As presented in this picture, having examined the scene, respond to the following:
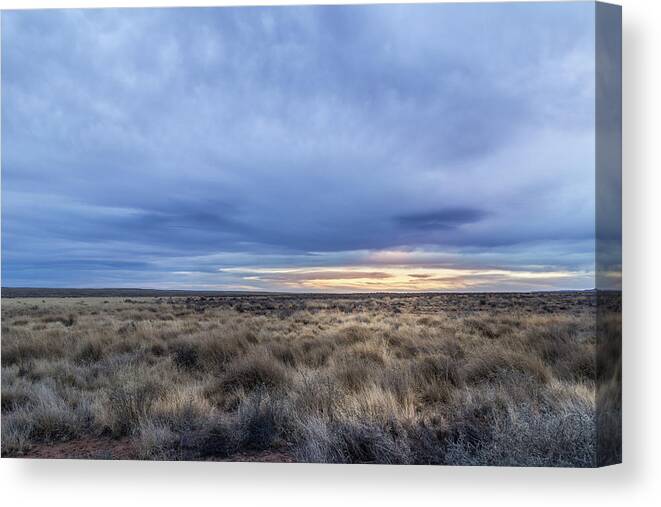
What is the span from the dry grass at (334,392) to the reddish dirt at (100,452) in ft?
0.18

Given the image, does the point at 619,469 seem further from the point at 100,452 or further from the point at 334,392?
the point at 100,452

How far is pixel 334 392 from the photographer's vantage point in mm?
5273

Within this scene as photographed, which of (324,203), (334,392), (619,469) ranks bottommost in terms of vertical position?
(619,469)

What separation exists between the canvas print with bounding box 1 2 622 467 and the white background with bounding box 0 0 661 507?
17 cm

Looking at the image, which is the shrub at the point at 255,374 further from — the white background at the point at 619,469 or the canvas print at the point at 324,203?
the white background at the point at 619,469

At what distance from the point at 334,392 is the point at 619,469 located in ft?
9.05

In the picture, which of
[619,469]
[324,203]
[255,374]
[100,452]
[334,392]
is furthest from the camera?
[255,374]

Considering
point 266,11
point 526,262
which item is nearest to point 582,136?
point 526,262

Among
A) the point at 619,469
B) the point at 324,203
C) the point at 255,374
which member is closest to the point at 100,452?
the point at 255,374

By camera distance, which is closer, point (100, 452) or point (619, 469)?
point (619, 469)

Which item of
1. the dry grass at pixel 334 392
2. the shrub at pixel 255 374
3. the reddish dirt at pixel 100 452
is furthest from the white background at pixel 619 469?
the shrub at pixel 255 374

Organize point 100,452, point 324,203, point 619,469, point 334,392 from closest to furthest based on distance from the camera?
point 619,469
point 100,452
point 334,392
point 324,203

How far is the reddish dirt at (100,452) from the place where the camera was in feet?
16.5

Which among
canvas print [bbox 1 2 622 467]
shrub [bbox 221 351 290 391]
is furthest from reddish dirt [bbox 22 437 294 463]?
shrub [bbox 221 351 290 391]
